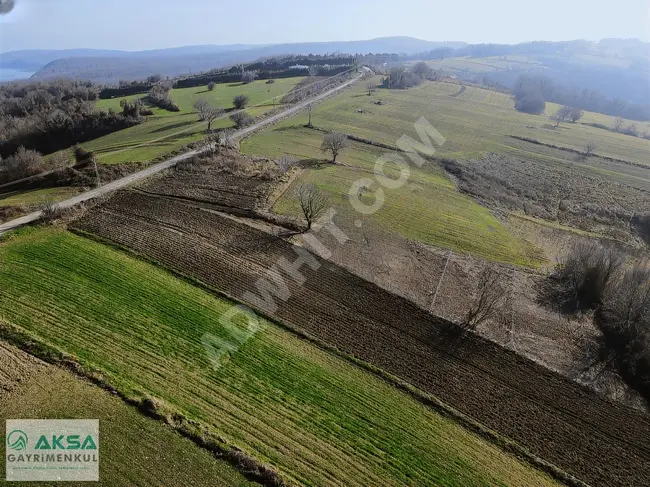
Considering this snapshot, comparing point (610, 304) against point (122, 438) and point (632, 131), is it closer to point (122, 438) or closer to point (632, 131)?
point (122, 438)

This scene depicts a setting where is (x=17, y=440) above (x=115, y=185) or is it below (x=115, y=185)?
below

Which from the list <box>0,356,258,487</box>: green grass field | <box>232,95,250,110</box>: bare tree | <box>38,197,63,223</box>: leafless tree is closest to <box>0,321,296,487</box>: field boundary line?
<box>0,356,258,487</box>: green grass field

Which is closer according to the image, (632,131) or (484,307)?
(484,307)

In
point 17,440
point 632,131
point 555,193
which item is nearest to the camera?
point 17,440

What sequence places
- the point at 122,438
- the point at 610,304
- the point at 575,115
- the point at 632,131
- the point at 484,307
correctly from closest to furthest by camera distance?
1. the point at 122,438
2. the point at 484,307
3. the point at 610,304
4. the point at 632,131
5. the point at 575,115

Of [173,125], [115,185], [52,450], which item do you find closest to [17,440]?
[52,450]

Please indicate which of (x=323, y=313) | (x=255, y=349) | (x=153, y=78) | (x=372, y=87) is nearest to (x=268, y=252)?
(x=323, y=313)

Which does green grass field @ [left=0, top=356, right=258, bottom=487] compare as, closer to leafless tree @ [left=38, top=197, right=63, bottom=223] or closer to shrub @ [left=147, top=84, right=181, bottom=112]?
leafless tree @ [left=38, top=197, right=63, bottom=223]
